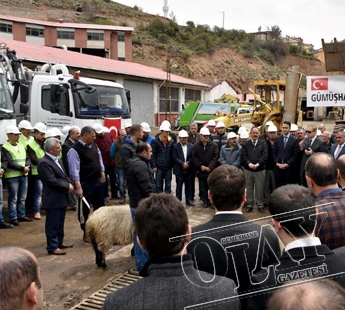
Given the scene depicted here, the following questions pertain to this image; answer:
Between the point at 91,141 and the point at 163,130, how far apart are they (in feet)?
8.46

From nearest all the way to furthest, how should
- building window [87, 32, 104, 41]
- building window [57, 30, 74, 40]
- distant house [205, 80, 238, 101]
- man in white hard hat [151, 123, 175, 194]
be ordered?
man in white hard hat [151, 123, 175, 194] → distant house [205, 80, 238, 101] → building window [87, 32, 104, 41] → building window [57, 30, 74, 40]

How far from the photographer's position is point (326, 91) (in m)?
6.30

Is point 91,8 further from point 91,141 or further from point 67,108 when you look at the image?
point 91,141

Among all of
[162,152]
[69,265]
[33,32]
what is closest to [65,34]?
[33,32]

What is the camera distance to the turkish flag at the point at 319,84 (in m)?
6.27

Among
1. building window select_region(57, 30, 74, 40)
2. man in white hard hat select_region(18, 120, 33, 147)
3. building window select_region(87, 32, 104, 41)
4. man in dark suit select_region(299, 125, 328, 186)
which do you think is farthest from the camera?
building window select_region(57, 30, 74, 40)

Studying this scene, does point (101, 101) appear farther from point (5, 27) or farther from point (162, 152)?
point (5, 27)

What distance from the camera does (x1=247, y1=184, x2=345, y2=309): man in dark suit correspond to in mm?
1648

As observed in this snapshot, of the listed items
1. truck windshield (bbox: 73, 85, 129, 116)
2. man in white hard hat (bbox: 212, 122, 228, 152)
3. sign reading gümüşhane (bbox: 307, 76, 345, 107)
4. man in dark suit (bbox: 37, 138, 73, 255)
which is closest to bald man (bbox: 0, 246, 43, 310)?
man in dark suit (bbox: 37, 138, 73, 255)

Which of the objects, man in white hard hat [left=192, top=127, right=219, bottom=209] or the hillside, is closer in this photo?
man in white hard hat [left=192, top=127, right=219, bottom=209]

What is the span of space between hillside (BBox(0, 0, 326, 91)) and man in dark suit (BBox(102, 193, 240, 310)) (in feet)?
141

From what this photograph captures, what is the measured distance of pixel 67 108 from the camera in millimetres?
9617

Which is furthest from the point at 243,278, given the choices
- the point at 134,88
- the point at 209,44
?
the point at 209,44

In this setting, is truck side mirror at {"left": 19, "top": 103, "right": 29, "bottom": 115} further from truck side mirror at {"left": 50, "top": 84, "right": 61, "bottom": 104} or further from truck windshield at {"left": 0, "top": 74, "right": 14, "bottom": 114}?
truck windshield at {"left": 0, "top": 74, "right": 14, "bottom": 114}
